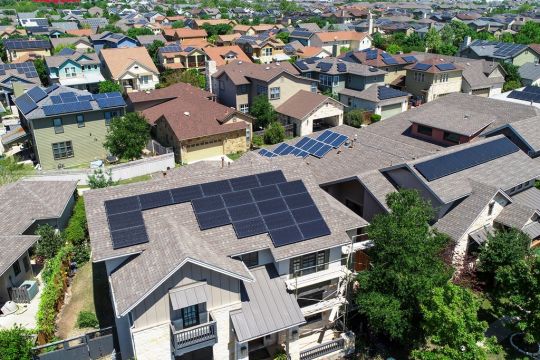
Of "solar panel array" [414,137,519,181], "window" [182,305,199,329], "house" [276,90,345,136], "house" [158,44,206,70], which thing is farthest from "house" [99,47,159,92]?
"window" [182,305,199,329]

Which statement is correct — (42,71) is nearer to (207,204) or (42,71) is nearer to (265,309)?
(207,204)

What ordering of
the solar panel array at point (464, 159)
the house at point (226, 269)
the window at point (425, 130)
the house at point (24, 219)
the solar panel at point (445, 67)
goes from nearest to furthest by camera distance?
the house at point (226, 269), the house at point (24, 219), the solar panel array at point (464, 159), the window at point (425, 130), the solar panel at point (445, 67)

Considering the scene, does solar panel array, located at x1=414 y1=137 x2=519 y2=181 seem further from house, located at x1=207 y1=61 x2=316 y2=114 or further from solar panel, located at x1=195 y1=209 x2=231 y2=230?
house, located at x1=207 y1=61 x2=316 y2=114

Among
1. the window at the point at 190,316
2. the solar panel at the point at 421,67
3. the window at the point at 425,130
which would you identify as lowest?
the window at the point at 190,316

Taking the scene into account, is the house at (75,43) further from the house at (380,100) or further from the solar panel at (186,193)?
the solar panel at (186,193)

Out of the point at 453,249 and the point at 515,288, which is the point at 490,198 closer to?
the point at 453,249

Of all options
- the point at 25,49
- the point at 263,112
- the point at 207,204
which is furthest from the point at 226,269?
the point at 25,49

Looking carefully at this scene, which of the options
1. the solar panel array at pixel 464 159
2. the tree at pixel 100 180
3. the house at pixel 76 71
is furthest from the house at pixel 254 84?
the solar panel array at pixel 464 159

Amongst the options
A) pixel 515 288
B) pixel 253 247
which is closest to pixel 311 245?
pixel 253 247
